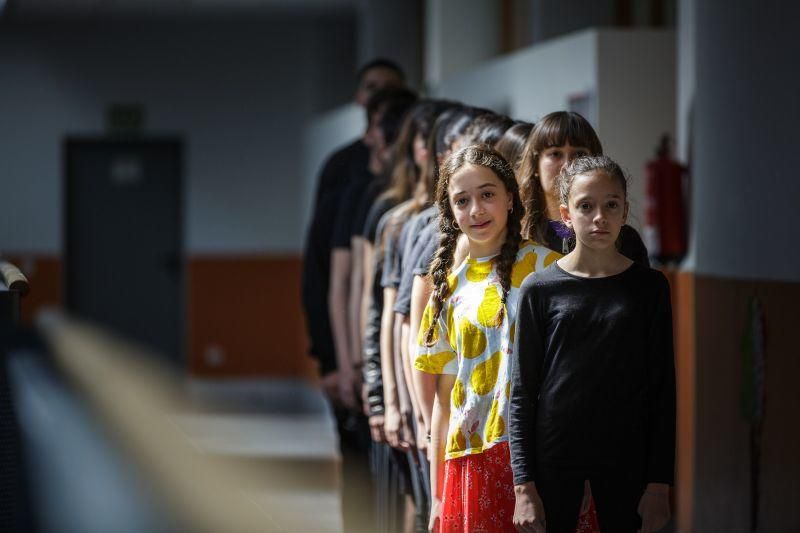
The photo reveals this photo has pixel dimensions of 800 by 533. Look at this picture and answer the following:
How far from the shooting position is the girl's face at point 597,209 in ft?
8.78

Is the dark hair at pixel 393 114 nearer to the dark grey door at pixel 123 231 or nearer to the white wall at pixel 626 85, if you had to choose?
the white wall at pixel 626 85

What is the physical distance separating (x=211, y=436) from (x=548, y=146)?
569 centimetres

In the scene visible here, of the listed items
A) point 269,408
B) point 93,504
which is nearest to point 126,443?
point 93,504

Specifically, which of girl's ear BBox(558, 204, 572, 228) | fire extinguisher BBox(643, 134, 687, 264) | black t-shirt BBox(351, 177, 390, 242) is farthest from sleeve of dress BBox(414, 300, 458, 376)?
fire extinguisher BBox(643, 134, 687, 264)

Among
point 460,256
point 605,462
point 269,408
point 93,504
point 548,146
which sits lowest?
point 269,408

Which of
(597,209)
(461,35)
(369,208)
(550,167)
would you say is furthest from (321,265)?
(461,35)

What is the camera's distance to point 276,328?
1195 cm

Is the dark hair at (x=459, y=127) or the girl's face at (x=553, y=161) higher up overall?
the dark hair at (x=459, y=127)

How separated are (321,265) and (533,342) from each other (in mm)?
2525

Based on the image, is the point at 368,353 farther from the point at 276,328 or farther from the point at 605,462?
the point at 276,328

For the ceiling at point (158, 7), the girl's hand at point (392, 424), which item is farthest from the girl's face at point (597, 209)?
the ceiling at point (158, 7)

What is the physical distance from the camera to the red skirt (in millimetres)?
2877

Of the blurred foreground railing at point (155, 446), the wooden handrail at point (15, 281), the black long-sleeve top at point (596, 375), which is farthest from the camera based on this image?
the black long-sleeve top at point (596, 375)

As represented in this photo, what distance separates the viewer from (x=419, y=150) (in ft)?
13.0
